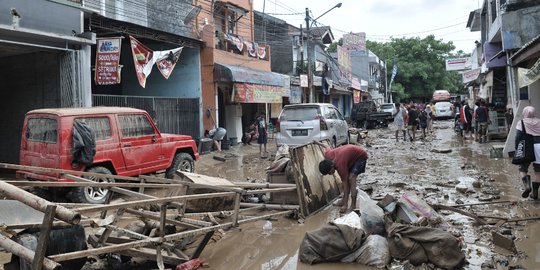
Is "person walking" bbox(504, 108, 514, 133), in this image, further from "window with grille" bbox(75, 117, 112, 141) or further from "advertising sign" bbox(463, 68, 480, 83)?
"window with grille" bbox(75, 117, 112, 141)

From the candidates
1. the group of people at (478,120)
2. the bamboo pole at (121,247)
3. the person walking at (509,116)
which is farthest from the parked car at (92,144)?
the person walking at (509,116)

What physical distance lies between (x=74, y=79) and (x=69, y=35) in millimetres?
1153

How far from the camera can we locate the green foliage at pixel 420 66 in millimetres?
55312

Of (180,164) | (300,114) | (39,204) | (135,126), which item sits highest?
(300,114)

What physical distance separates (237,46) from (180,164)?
451 inches

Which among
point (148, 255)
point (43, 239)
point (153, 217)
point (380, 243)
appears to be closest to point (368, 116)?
point (380, 243)

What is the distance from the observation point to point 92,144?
8.04 m

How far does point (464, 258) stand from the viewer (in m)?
4.79

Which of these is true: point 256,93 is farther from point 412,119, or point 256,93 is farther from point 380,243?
point 380,243

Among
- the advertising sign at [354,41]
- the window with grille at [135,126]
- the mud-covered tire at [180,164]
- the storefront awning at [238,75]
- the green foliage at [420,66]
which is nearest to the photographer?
the window with grille at [135,126]

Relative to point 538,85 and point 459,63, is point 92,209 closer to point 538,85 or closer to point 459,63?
point 538,85

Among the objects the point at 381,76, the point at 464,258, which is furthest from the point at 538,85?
the point at 381,76

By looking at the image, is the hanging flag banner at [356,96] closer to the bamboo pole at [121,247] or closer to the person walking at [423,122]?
the person walking at [423,122]

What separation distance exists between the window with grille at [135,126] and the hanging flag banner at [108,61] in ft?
10.7
